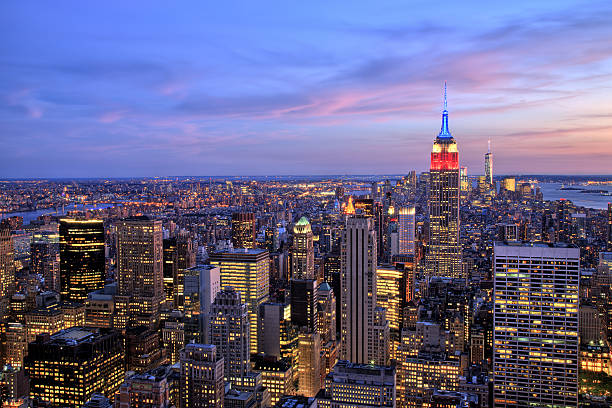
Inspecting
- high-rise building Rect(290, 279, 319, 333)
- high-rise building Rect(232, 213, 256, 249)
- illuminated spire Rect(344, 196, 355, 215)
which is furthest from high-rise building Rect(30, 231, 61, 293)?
illuminated spire Rect(344, 196, 355, 215)

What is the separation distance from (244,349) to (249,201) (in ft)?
254

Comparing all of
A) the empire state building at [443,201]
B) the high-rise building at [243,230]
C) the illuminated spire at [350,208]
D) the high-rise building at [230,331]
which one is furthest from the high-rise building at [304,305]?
the illuminated spire at [350,208]

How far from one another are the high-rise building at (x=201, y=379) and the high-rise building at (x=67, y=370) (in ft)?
33.4

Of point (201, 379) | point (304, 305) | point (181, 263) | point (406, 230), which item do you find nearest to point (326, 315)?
point (304, 305)

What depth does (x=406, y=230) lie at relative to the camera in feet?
312

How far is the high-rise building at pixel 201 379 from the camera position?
34406 millimetres

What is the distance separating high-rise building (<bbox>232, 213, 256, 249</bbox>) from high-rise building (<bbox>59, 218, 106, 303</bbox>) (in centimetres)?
2302

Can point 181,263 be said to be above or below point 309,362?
above

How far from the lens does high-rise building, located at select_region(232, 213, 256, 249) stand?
89.1 metres

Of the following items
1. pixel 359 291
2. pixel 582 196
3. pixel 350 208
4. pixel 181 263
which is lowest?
pixel 181 263

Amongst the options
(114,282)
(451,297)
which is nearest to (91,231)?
(114,282)

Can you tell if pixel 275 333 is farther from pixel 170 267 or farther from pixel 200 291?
pixel 170 267

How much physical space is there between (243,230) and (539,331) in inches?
2349

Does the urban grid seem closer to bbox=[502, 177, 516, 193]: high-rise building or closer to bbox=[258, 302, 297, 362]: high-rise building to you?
bbox=[258, 302, 297, 362]: high-rise building
